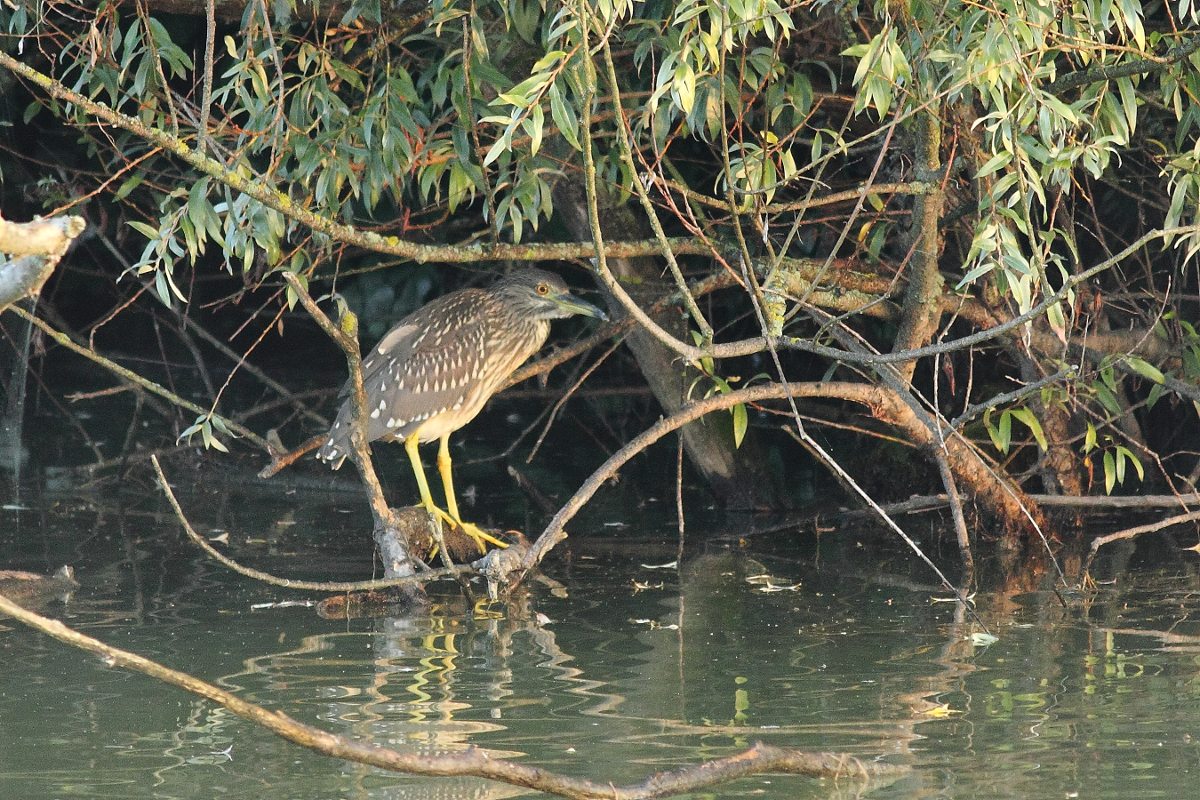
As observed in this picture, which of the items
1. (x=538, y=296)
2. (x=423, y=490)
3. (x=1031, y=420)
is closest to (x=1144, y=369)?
(x=1031, y=420)

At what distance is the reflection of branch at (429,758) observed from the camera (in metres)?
2.60

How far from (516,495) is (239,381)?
3.55 metres

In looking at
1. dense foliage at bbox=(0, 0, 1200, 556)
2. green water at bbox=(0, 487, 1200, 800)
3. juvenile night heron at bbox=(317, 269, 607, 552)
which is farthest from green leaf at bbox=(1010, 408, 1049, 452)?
juvenile night heron at bbox=(317, 269, 607, 552)

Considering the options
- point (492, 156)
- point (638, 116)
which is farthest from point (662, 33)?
point (492, 156)

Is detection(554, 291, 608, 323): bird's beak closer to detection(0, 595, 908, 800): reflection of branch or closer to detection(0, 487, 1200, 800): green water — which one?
detection(0, 487, 1200, 800): green water

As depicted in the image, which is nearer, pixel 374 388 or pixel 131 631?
pixel 131 631

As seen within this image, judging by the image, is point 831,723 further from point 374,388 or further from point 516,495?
point 516,495

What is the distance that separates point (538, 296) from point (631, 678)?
9.01 ft

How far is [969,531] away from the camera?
6.79 m

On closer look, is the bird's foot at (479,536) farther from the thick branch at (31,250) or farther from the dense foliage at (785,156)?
the thick branch at (31,250)

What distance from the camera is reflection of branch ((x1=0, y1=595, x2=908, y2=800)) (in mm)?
2602

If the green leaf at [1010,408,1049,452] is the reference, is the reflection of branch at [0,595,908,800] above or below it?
below

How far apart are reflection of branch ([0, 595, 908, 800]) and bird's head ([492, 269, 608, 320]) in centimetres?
395

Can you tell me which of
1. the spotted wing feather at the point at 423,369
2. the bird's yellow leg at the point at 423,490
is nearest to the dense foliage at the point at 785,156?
the spotted wing feather at the point at 423,369
